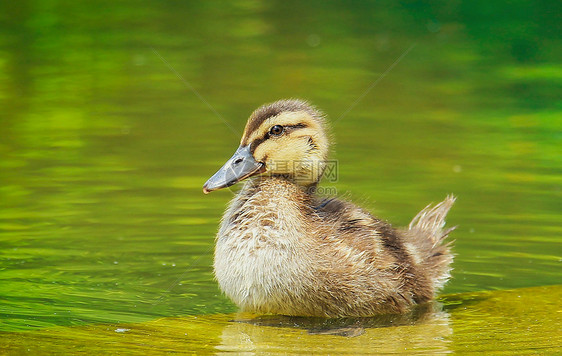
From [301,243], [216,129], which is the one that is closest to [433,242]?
[301,243]

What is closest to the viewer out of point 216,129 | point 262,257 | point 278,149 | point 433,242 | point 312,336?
point 312,336

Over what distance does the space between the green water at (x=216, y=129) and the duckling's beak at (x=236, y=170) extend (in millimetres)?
951

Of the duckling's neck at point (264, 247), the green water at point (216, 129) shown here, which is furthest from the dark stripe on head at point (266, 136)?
the green water at point (216, 129)

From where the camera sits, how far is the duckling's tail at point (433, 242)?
8008 millimetres

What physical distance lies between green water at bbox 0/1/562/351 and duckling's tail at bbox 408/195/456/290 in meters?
0.25

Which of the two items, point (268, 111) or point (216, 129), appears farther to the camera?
point (216, 129)

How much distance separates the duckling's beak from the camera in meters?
7.56

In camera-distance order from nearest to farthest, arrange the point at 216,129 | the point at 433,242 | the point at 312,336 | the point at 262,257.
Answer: the point at 312,336
the point at 262,257
the point at 433,242
the point at 216,129

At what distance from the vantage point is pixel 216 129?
1309 cm

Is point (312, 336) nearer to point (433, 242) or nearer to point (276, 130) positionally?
point (276, 130)

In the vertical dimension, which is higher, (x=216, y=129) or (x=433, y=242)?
(x=433, y=242)

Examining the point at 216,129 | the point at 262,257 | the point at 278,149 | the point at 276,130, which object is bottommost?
the point at 216,129

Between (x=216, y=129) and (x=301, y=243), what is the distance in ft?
20.2

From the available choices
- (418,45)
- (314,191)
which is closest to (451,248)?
(314,191)
